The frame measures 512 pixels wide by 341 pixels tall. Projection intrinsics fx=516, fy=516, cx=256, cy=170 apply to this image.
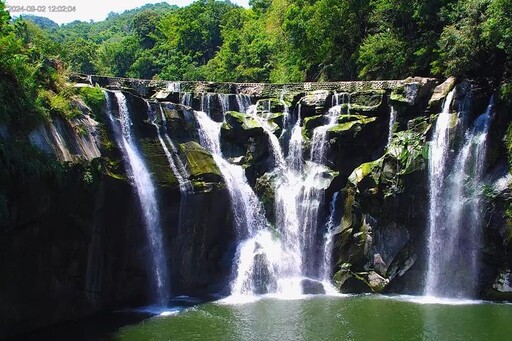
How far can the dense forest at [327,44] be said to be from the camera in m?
26.9

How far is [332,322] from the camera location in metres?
19.7

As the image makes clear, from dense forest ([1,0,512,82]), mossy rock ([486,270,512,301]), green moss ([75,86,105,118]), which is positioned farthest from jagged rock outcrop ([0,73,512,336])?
dense forest ([1,0,512,82])

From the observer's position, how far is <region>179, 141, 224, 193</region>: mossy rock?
24.7 meters

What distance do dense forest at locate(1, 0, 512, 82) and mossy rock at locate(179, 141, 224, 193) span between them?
728cm

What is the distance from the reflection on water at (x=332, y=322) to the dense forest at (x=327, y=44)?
38.4 feet

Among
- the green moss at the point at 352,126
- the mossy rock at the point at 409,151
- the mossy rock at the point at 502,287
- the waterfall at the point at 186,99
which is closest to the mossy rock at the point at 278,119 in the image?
the green moss at the point at 352,126

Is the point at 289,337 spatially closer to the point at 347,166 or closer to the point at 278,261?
the point at 278,261

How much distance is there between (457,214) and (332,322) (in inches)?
365

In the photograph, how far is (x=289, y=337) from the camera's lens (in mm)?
18047

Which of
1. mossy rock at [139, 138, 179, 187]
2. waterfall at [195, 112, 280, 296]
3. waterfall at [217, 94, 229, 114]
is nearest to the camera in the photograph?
mossy rock at [139, 138, 179, 187]

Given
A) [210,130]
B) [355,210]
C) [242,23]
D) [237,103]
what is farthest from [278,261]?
[242,23]

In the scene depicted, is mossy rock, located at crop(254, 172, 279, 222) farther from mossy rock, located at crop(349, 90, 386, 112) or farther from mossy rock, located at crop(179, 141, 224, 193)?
mossy rock, located at crop(349, 90, 386, 112)

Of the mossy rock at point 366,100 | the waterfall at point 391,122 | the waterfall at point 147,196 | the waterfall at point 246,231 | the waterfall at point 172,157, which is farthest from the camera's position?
the mossy rock at point 366,100

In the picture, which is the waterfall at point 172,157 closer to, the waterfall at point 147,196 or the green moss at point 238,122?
the waterfall at point 147,196
